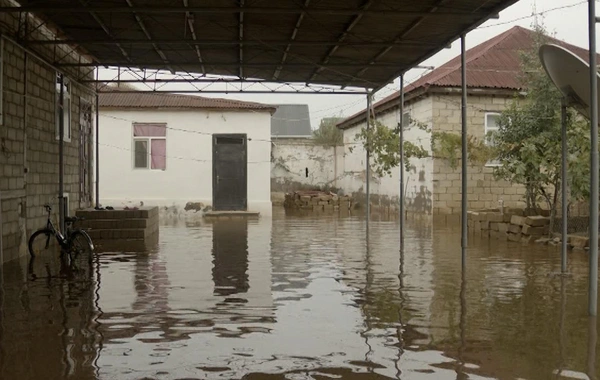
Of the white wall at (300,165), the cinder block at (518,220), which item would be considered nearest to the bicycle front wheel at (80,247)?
the cinder block at (518,220)

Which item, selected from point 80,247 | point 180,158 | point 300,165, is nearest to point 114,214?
point 80,247

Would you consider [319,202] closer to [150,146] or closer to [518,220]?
[150,146]

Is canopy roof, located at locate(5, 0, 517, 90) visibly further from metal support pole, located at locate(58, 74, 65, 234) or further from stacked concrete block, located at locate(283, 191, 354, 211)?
stacked concrete block, located at locate(283, 191, 354, 211)

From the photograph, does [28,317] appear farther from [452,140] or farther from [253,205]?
[253,205]

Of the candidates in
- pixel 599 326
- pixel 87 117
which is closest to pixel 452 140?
pixel 87 117

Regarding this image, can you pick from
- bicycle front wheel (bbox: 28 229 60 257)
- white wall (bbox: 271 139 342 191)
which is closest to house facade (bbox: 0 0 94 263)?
bicycle front wheel (bbox: 28 229 60 257)

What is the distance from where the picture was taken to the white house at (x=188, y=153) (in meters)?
23.7

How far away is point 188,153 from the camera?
23.9 metres

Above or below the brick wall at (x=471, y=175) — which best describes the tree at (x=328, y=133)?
above

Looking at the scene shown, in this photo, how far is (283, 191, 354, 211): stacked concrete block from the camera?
2986 cm

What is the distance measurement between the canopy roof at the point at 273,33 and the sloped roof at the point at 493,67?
17.3ft

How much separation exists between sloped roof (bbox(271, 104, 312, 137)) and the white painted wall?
20.8 meters

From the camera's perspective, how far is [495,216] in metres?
16.1

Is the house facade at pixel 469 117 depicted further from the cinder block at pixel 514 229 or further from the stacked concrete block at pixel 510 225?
the cinder block at pixel 514 229
